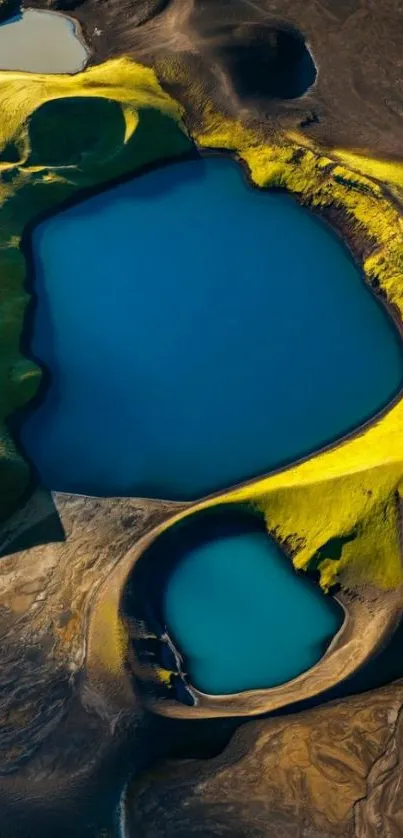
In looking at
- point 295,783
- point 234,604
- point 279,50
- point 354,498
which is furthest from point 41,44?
point 295,783

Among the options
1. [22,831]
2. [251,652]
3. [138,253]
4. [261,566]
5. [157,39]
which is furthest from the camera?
[157,39]

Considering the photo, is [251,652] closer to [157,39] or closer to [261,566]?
[261,566]

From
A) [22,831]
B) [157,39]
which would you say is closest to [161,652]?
[22,831]

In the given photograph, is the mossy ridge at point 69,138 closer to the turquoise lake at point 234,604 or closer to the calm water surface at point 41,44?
the calm water surface at point 41,44

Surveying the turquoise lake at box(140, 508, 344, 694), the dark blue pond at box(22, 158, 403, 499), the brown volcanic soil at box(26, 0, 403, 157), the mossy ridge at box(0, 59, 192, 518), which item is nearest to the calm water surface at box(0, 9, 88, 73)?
the brown volcanic soil at box(26, 0, 403, 157)

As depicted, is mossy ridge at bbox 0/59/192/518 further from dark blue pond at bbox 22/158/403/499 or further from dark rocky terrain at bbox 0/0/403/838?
dark rocky terrain at bbox 0/0/403/838

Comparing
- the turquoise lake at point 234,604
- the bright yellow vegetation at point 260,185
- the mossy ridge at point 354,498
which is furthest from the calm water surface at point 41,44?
the turquoise lake at point 234,604
